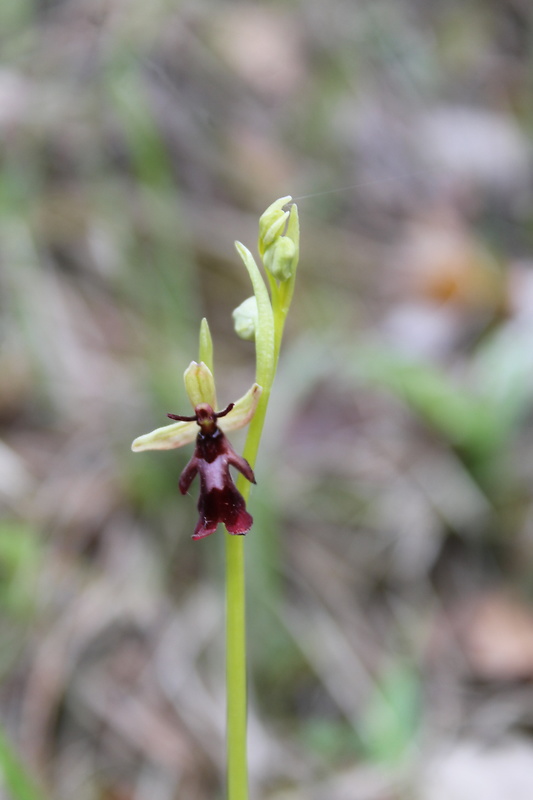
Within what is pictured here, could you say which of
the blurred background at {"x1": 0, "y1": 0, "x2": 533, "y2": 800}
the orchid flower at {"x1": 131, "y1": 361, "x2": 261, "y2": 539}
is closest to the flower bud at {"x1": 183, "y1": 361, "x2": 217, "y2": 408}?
the orchid flower at {"x1": 131, "y1": 361, "x2": 261, "y2": 539}

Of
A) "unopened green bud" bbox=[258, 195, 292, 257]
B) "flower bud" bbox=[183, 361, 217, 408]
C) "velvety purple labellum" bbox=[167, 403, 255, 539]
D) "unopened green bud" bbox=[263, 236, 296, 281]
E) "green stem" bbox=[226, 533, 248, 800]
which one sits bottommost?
"green stem" bbox=[226, 533, 248, 800]

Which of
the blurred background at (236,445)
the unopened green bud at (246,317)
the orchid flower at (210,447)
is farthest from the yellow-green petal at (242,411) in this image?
the blurred background at (236,445)

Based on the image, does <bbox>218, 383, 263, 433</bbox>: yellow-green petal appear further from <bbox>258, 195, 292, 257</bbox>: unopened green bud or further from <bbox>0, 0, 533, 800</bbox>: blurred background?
<bbox>0, 0, 533, 800</bbox>: blurred background

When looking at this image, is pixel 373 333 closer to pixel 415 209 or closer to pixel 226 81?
pixel 415 209

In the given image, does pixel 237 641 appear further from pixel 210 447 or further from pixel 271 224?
pixel 271 224

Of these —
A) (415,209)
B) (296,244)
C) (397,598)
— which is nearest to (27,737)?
(397,598)

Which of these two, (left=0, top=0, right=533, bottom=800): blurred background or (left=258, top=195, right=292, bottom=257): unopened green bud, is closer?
(left=258, top=195, right=292, bottom=257): unopened green bud

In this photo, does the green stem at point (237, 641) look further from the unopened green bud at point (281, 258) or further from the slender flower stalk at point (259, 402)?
the unopened green bud at point (281, 258)
